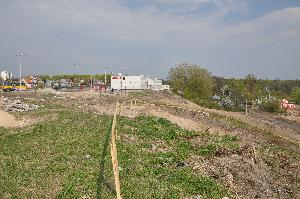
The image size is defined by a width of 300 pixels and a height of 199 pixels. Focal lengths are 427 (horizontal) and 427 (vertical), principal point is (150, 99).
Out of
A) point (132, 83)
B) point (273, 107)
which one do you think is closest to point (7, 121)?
point (132, 83)

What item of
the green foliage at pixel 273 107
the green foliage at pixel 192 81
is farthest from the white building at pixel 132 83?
the green foliage at pixel 273 107

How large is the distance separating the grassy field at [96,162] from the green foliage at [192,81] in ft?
191

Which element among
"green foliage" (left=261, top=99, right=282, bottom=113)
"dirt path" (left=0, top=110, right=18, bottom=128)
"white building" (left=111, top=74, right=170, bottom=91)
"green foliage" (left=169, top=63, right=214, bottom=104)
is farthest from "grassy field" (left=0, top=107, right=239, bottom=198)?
"green foliage" (left=261, top=99, right=282, bottom=113)

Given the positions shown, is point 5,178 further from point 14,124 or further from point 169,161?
point 14,124

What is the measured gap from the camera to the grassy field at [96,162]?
11.8 meters

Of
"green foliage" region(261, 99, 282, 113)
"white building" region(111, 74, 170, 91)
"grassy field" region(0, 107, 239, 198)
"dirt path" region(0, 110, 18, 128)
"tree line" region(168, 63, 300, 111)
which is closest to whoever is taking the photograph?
"grassy field" region(0, 107, 239, 198)

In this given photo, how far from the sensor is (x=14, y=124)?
25.2m

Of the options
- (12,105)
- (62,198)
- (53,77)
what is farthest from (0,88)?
(62,198)

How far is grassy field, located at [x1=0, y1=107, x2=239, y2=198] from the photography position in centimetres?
1184

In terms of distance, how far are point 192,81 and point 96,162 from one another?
7100 centimetres

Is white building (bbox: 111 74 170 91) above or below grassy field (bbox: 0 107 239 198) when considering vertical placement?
above

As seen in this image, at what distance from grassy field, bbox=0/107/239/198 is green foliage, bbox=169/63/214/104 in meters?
58.2

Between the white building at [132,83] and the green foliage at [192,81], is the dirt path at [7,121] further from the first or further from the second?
the green foliage at [192,81]

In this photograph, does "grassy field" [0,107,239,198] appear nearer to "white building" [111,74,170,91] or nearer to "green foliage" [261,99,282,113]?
"white building" [111,74,170,91]
